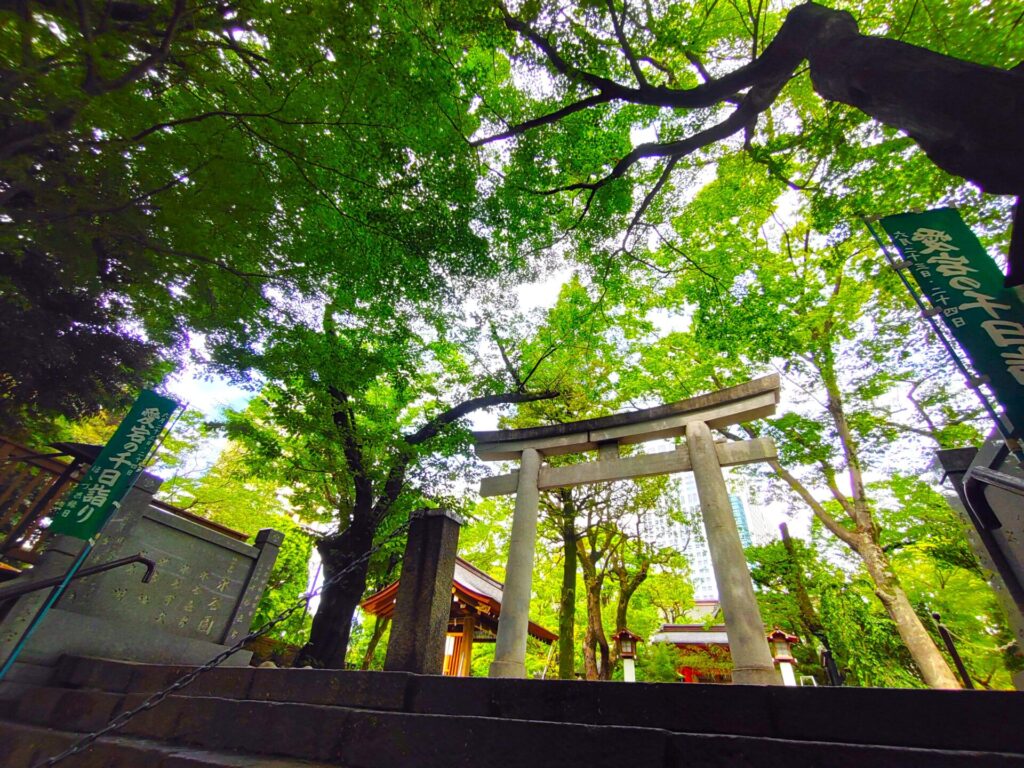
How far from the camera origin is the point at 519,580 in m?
7.22

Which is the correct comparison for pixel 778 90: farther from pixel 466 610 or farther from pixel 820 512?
pixel 466 610

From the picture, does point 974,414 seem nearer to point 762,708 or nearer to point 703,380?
point 703,380

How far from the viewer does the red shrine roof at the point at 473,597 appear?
460 inches

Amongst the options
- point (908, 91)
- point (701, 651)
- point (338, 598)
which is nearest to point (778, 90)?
point (908, 91)

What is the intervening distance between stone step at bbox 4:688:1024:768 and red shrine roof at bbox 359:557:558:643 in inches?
296

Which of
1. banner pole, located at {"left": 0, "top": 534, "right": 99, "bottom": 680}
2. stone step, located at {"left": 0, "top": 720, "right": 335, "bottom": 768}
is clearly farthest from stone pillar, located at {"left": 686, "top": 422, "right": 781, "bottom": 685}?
banner pole, located at {"left": 0, "top": 534, "right": 99, "bottom": 680}

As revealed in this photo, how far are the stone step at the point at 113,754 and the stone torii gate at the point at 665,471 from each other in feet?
14.7

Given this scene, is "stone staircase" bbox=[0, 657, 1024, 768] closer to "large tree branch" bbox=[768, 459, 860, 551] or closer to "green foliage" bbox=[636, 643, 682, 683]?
"large tree branch" bbox=[768, 459, 860, 551]

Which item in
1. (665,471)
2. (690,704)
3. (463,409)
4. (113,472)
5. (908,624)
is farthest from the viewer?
(463,409)

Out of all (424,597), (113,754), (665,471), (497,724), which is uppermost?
(665,471)

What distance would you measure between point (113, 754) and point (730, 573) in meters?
6.79

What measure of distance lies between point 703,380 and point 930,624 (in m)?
10.3

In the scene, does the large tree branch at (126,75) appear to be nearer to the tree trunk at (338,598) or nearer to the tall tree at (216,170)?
the tall tree at (216,170)

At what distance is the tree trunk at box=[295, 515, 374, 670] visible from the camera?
8977 millimetres
